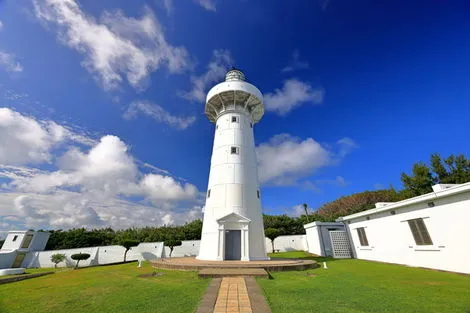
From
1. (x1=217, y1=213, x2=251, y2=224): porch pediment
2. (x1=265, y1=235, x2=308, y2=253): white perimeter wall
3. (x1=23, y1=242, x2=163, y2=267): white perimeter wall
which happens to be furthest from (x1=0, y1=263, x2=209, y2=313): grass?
(x1=265, y1=235, x2=308, y2=253): white perimeter wall

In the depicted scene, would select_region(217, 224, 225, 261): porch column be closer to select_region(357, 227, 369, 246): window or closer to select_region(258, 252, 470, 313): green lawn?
select_region(258, 252, 470, 313): green lawn

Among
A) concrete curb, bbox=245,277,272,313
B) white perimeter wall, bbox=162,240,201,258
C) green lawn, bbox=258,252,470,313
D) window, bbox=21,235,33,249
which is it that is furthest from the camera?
window, bbox=21,235,33,249

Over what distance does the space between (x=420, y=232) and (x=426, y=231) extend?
404 millimetres

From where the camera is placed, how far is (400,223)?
12.0 metres

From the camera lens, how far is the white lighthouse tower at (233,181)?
1265 cm

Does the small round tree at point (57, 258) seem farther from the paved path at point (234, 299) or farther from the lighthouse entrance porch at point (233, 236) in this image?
the paved path at point (234, 299)

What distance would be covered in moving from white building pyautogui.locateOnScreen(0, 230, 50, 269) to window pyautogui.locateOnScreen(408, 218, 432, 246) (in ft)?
108

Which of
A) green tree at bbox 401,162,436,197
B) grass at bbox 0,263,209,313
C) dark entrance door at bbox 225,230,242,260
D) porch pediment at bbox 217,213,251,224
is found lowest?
grass at bbox 0,263,209,313

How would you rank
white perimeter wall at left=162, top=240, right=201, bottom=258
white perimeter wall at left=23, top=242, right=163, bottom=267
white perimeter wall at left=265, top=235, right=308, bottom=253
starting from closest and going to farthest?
white perimeter wall at left=23, top=242, right=163, bottom=267 < white perimeter wall at left=162, top=240, right=201, bottom=258 < white perimeter wall at left=265, top=235, right=308, bottom=253

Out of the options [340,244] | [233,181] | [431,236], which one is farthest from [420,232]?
[233,181]

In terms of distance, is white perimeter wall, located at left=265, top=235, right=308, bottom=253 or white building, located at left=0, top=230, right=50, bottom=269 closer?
white building, located at left=0, top=230, right=50, bottom=269

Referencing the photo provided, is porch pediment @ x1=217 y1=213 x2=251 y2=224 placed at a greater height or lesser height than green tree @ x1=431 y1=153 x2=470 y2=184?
lesser

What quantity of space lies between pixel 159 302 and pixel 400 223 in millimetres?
Answer: 13347

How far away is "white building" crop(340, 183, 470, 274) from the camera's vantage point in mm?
8781
